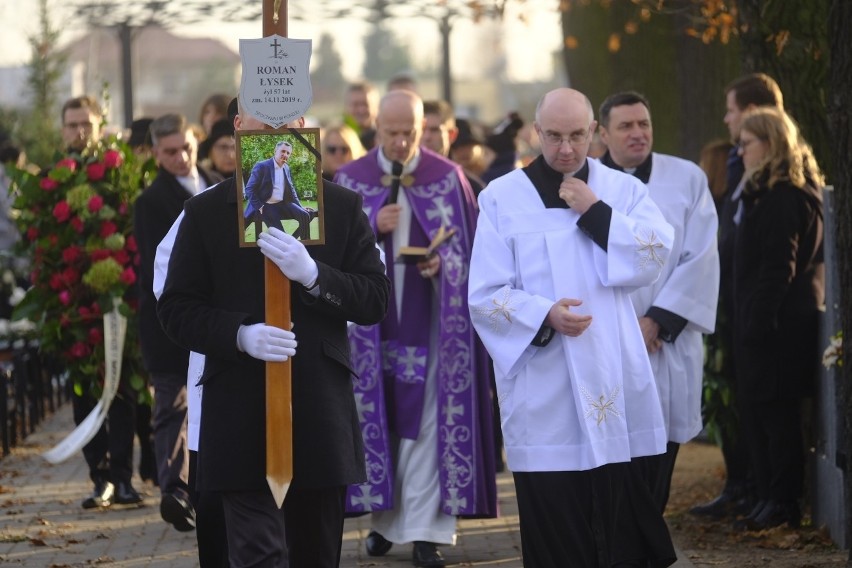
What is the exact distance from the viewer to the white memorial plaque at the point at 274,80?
18.7ft

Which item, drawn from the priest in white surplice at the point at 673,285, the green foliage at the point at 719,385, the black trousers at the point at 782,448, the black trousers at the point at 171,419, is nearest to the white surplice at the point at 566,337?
the priest in white surplice at the point at 673,285

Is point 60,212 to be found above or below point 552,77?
below

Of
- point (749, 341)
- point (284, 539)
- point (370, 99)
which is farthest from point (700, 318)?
point (370, 99)

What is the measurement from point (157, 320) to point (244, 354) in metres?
3.83

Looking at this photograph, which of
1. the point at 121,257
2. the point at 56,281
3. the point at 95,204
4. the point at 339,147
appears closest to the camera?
the point at 95,204

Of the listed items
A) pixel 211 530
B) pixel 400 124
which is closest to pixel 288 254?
pixel 211 530

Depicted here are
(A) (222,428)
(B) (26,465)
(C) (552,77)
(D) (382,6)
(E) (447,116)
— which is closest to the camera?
(A) (222,428)

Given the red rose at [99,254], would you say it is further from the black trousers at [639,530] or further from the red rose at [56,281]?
the black trousers at [639,530]

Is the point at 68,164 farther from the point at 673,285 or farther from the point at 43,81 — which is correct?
the point at 43,81

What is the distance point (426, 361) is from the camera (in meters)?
8.62

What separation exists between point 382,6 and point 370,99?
9972mm

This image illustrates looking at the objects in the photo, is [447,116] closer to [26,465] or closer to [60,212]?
[60,212]

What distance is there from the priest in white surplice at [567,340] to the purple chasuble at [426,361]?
1.52 m

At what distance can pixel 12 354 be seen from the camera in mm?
14594
